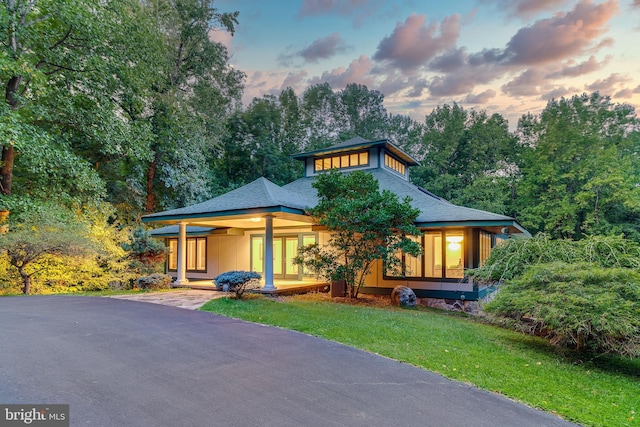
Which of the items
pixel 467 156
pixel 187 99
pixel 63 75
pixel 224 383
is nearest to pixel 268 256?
pixel 224 383

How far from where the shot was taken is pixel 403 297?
11.2m

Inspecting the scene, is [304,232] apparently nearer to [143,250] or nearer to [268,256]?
[268,256]

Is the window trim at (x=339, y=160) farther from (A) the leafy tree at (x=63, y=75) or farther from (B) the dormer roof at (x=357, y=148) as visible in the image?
(A) the leafy tree at (x=63, y=75)

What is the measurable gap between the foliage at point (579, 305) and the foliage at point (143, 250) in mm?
12275

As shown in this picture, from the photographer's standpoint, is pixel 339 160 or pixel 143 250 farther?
pixel 339 160

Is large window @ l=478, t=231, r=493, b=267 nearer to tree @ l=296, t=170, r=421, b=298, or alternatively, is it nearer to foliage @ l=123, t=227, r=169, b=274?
tree @ l=296, t=170, r=421, b=298

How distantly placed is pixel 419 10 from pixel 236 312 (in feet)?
43.9

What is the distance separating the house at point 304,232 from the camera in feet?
37.6

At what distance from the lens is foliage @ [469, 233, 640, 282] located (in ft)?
23.4

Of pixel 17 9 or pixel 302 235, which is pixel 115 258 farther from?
pixel 17 9

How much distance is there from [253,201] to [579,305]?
8802mm

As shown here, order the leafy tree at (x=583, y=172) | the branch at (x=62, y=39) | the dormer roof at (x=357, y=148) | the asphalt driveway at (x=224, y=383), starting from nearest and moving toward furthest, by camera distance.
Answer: the asphalt driveway at (x=224, y=383) → the branch at (x=62, y=39) → the dormer roof at (x=357, y=148) → the leafy tree at (x=583, y=172)

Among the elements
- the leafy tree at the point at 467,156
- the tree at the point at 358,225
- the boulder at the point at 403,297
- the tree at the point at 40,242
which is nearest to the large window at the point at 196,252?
the tree at the point at 40,242

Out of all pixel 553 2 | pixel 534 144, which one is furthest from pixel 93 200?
pixel 534 144
